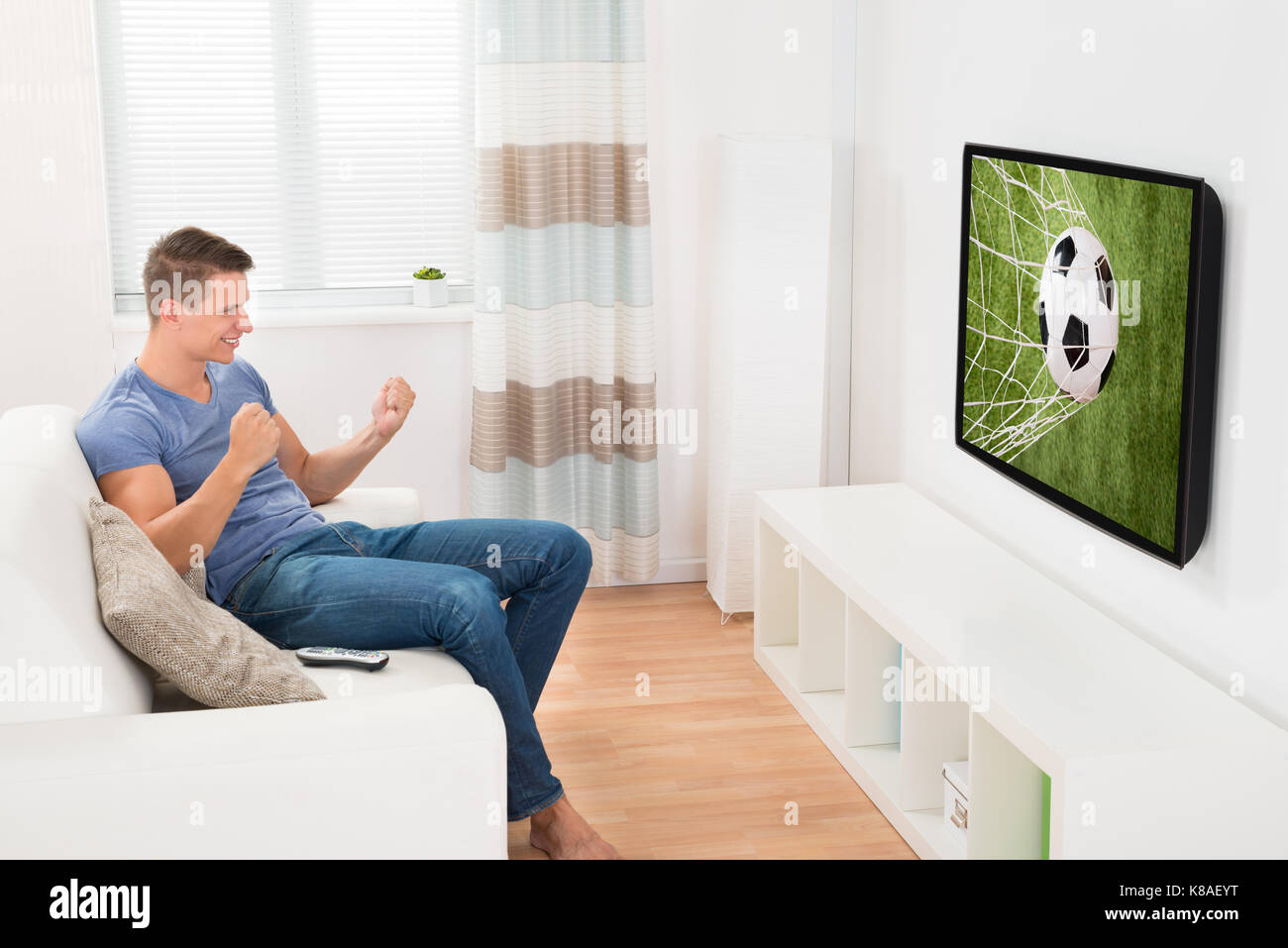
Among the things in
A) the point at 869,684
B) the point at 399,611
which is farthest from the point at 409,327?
the point at 869,684

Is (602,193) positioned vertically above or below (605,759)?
above

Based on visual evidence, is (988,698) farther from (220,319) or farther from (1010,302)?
(220,319)

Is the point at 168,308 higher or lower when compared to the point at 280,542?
higher

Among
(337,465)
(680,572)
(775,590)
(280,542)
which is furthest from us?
(680,572)

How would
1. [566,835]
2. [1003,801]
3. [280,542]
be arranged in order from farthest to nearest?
[280,542] < [566,835] < [1003,801]

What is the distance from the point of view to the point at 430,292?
3885 mm

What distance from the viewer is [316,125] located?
12.5 ft

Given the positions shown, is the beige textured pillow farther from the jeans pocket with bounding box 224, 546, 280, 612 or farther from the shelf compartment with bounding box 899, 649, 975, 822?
the shelf compartment with bounding box 899, 649, 975, 822

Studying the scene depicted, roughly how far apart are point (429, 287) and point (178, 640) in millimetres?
2074

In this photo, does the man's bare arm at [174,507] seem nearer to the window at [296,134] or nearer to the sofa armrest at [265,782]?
the sofa armrest at [265,782]

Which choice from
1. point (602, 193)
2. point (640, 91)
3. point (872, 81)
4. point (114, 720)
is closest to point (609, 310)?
point (602, 193)

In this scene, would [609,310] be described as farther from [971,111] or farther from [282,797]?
[282,797]

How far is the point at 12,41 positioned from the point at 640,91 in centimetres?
169

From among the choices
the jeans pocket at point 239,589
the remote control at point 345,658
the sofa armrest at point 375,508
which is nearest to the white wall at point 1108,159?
the remote control at point 345,658
